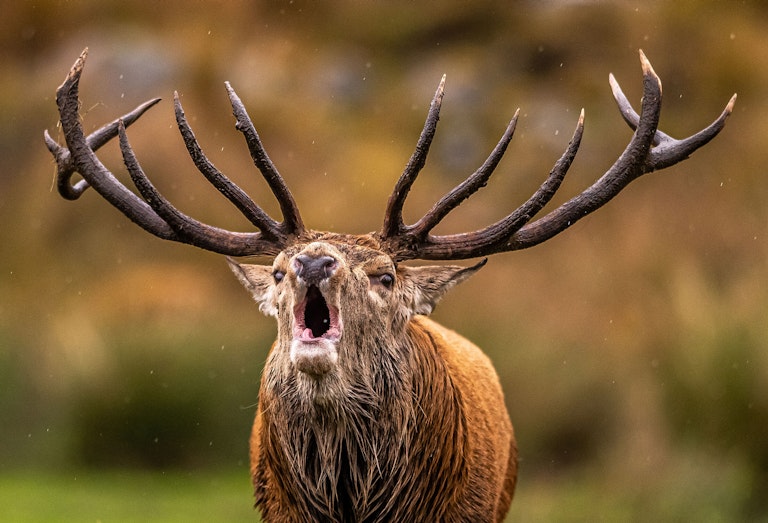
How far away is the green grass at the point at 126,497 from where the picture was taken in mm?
10672

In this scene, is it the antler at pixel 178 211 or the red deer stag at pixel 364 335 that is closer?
the red deer stag at pixel 364 335

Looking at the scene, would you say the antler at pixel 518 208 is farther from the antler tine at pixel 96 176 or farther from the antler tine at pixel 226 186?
the antler tine at pixel 96 176

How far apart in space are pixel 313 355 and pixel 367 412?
513mm

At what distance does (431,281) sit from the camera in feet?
17.7

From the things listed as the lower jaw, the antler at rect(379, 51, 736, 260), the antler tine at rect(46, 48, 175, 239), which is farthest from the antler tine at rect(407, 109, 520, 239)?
the antler tine at rect(46, 48, 175, 239)

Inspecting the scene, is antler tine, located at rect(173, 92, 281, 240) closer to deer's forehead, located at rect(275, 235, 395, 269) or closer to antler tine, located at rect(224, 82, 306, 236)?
antler tine, located at rect(224, 82, 306, 236)

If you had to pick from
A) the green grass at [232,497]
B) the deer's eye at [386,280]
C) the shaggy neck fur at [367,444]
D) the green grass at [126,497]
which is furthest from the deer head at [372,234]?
the green grass at [126,497]

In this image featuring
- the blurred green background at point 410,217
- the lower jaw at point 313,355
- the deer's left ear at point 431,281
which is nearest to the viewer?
the lower jaw at point 313,355

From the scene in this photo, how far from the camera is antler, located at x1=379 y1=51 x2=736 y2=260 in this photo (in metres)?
5.32

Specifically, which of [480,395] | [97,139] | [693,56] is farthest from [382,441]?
[693,56]

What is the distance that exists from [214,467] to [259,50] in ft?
15.7

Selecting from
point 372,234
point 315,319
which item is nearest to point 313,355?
point 315,319

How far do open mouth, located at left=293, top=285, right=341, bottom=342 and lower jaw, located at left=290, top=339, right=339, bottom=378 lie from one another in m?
0.02

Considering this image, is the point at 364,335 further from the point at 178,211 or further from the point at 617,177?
the point at 617,177
